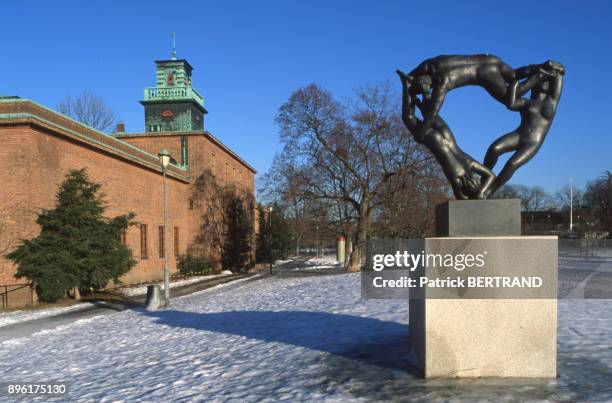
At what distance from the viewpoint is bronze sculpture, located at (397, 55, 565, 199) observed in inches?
224

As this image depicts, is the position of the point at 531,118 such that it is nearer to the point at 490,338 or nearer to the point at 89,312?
the point at 490,338

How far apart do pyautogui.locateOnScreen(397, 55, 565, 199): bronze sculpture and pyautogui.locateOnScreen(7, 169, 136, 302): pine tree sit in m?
14.9

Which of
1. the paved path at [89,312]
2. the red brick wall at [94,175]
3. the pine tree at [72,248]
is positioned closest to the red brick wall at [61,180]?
the red brick wall at [94,175]

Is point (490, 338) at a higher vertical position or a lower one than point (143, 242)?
higher

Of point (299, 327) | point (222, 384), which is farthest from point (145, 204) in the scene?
point (222, 384)

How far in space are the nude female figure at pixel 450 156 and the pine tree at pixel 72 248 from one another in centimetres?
1468

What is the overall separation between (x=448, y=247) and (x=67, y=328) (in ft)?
35.3

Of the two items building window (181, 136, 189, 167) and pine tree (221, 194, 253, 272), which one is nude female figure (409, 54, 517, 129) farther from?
pine tree (221, 194, 253, 272)

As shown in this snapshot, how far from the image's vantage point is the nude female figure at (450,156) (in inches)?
224

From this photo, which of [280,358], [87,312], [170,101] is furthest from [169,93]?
[280,358]

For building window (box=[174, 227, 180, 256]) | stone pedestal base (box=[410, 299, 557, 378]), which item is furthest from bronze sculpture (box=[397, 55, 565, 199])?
building window (box=[174, 227, 180, 256])

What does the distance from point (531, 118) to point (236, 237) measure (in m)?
35.8

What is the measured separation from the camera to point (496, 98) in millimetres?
5883

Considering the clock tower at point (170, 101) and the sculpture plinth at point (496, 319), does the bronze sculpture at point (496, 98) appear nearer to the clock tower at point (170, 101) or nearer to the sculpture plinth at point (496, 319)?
the sculpture plinth at point (496, 319)
